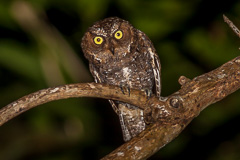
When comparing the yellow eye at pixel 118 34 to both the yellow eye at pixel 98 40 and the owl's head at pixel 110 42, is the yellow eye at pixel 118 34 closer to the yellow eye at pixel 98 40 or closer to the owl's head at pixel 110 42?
the owl's head at pixel 110 42

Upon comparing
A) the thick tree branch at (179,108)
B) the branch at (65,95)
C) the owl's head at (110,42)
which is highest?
the owl's head at (110,42)

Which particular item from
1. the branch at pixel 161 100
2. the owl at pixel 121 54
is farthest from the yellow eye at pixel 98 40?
the branch at pixel 161 100

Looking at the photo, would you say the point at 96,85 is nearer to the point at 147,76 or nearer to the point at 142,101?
the point at 142,101

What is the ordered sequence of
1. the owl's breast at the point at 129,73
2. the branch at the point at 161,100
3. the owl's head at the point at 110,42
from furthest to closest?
the owl's breast at the point at 129,73 → the owl's head at the point at 110,42 → the branch at the point at 161,100

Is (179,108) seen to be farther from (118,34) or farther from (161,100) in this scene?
(118,34)

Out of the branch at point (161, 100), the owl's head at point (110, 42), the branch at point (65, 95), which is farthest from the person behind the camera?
the owl's head at point (110, 42)

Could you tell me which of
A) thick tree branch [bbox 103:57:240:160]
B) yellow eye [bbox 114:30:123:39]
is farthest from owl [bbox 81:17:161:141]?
thick tree branch [bbox 103:57:240:160]
